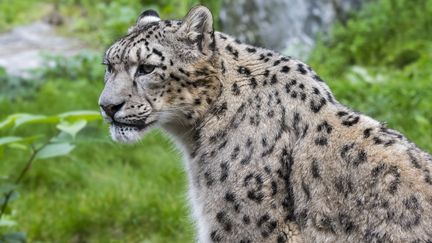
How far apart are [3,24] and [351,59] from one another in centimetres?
676

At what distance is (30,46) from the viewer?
13117mm

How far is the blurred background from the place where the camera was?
23.1 feet

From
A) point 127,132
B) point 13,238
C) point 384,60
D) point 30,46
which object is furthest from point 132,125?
point 30,46

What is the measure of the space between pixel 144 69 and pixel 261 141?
72 cm

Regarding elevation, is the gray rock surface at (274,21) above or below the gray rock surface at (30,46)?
above

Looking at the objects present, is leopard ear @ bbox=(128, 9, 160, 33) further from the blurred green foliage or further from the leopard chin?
the blurred green foliage

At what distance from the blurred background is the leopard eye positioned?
2.16 ft

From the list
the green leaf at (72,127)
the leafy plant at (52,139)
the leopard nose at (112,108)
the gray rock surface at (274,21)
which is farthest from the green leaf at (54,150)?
the gray rock surface at (274,21)

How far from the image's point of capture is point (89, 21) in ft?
46.5

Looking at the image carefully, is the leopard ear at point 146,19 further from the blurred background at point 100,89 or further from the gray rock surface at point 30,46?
the gray rock surface at point 30,46

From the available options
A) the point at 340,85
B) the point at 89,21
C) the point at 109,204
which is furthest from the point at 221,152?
the point at 89,21

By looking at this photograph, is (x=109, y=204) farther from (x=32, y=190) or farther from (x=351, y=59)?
(x=351, y=59)

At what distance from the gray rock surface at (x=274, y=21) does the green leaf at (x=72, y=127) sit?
5.36 meters

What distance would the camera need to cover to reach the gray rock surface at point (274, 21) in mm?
10453
